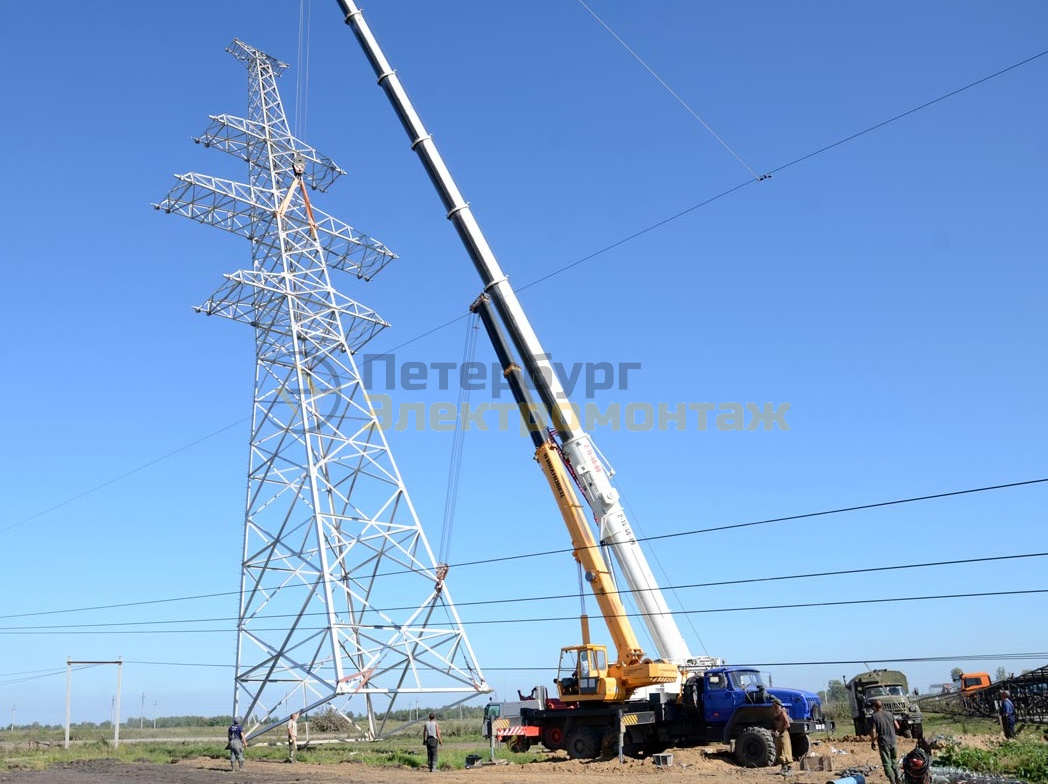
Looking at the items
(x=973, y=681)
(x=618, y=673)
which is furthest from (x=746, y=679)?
(x=973, y=681)

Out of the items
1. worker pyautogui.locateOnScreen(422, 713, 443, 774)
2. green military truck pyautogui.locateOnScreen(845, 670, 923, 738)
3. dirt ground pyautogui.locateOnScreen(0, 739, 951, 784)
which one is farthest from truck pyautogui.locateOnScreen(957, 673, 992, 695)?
worker pyautogui.locateOnScreen(422, 713, 443, 774)

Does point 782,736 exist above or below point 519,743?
above

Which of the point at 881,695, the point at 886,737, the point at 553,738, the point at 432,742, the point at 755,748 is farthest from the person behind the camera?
the point at 881,695

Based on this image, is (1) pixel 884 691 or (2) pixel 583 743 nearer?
(2) pixel 583 743

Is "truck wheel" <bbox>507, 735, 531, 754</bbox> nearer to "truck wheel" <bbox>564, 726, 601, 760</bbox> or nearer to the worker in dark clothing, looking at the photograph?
"truck wheel" <bbox>564, 726, 601, 760</bbox>

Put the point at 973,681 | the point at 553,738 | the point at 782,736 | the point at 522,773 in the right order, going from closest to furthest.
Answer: the point at 782,736 < the point at 522,773 < the point at 553,738 < the point at 973,681

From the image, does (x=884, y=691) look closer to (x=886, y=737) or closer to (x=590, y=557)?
(x=590, y=557)

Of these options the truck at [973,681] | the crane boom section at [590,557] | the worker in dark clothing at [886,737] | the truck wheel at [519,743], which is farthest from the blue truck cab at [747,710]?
the truck at [973,681]

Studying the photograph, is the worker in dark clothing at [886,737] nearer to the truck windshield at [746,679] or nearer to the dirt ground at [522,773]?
the dirt ground at [522,773]

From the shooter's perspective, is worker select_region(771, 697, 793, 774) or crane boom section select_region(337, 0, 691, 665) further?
crane boom section select_region(337, 0, 691, 665)

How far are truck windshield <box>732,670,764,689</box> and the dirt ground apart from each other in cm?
162

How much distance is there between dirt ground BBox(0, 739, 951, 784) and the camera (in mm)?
17531

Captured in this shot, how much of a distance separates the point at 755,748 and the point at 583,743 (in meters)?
4.71

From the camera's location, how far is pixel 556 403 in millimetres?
23250
